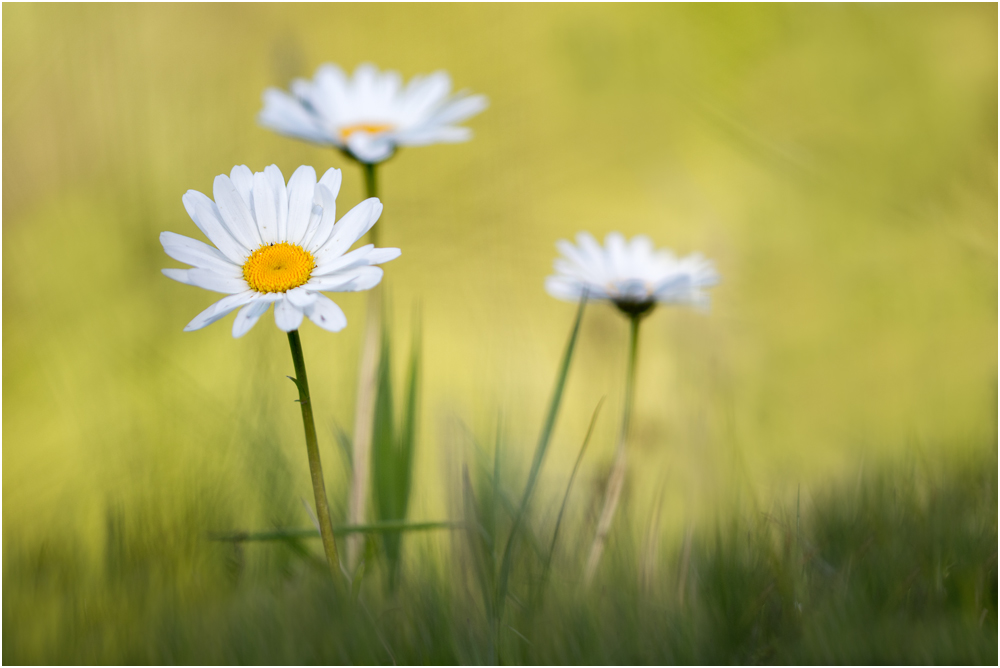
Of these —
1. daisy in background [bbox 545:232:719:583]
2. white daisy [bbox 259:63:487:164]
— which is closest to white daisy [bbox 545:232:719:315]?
daisy in background [bbox 545:232:719:583]

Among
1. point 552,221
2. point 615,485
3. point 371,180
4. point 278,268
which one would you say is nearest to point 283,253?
point 278,268

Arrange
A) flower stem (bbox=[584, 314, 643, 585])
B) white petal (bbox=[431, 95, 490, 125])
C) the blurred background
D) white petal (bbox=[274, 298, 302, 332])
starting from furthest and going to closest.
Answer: the blurred background < white petal (bbox=[431, 95, 490, 125]) < flower stem (bbox=[584, 314, 643, 585]) < white petal (bbox=[274, 298, 302, 332])

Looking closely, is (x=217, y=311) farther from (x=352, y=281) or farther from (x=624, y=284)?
(x=624, y=284)

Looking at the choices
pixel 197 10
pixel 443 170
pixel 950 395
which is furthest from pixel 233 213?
pixel 950 395

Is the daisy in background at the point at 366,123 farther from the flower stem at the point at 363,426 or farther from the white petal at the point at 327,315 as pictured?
the white petal at the point at 327,315

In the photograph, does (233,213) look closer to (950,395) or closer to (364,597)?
(364,597)

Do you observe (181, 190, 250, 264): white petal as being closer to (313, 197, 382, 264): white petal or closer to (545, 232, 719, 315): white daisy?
(313, 197, 382, 264): white petal

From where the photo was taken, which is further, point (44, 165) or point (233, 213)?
point (44, 165)

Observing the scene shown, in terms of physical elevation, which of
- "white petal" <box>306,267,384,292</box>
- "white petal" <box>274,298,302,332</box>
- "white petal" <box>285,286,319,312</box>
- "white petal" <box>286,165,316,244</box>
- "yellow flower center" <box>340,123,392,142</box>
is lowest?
"white petal" <box>274,298,302,332</box>
